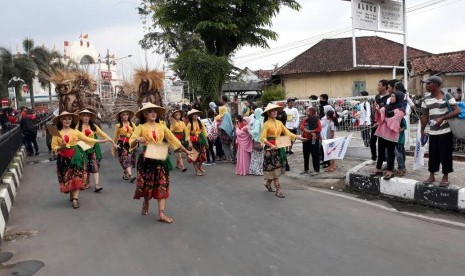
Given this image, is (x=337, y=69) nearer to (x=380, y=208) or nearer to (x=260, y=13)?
(x=260, y=13)

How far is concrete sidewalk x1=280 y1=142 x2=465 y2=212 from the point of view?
260 inches

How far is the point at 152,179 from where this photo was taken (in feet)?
21.6

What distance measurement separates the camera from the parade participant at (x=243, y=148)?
34.5 feet

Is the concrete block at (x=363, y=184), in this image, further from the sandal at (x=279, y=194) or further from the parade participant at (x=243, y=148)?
the parade participant at (x=243, y=148)

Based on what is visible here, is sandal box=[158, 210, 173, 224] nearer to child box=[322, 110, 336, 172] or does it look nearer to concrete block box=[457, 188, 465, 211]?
concrete block box=[457, 188, 465, 211]

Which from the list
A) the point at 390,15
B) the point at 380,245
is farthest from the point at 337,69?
the point at 380,245

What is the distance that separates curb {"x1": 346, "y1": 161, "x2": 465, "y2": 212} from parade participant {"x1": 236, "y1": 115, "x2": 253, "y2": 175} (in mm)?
2830

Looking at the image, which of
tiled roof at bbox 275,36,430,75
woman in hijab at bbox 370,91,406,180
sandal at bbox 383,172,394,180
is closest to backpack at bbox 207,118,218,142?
woman in hijab at bbox 370,91,406,180

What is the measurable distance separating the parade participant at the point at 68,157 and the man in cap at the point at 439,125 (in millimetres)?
5834

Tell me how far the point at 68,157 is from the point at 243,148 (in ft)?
14.0

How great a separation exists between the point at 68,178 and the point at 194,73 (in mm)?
11787

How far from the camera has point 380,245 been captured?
5117 millimetres

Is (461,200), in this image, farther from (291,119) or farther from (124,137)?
(124,137)

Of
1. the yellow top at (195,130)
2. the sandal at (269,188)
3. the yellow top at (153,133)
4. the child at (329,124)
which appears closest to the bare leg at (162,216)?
the yellow top at (153,133)
